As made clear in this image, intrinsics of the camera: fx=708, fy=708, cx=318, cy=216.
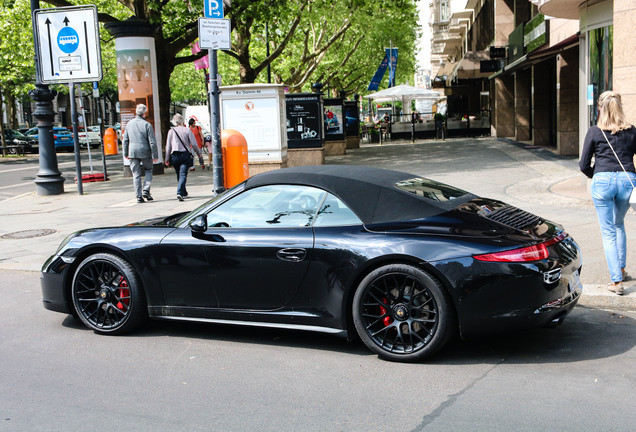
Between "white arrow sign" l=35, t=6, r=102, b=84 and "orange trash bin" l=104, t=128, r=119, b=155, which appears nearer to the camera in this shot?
"white arrow sign" l=35, t=6, r=102, b=84

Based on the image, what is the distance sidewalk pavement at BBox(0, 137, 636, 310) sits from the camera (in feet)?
27.2

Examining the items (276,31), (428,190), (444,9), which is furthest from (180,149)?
(444,9)

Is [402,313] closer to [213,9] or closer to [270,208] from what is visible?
[270,208]

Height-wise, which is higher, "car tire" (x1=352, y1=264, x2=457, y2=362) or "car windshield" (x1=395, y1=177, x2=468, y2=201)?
"car windshield" (x1=395, y1=177, x2=468, y2=201)

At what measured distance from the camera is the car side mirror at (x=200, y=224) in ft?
17.4

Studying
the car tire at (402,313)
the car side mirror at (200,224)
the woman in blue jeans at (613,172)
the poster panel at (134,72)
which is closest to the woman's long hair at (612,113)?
the woman in blue jeans at (613,172)

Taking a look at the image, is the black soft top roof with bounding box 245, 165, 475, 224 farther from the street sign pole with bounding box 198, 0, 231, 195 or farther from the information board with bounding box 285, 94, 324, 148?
the information board with bounding box 285, 94, 324, 148

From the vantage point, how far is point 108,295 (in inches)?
226

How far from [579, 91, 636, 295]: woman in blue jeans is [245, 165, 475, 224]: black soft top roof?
145 centimetres

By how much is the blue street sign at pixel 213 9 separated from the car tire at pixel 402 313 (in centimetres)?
590

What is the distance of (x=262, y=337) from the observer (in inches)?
223

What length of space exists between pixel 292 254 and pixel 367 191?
0.72m

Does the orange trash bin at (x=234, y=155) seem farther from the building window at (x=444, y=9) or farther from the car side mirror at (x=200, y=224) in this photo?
the building window at (x=444, y=9)

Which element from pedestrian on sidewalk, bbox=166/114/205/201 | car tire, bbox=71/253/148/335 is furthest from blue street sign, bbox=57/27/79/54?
car tire, bbox=71/253/148/335
